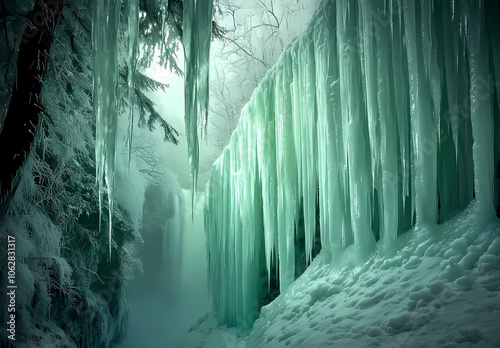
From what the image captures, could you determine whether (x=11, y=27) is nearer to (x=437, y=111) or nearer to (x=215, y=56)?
(x=437, y=111)

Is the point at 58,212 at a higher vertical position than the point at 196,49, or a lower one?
lower

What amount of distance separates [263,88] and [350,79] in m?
1.97

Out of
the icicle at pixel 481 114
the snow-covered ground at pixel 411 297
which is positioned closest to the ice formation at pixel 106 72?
the snow-covered ground at pixel 411 297

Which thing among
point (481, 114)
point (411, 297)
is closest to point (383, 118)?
point (481, 114)

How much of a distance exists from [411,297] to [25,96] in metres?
3.63

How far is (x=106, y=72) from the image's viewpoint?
9.42 ft

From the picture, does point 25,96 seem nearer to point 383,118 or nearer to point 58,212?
point 58,212

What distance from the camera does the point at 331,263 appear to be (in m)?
3.41

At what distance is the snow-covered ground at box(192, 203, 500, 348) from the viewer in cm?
166

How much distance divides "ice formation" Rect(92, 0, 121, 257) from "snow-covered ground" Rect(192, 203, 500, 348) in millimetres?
2097

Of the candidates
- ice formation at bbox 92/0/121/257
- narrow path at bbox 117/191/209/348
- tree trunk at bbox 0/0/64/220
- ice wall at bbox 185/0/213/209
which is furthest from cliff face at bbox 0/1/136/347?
narrow path at bbox 117/191/209/348

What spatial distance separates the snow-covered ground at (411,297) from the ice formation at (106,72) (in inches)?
82.6

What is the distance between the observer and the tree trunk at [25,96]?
2.81m

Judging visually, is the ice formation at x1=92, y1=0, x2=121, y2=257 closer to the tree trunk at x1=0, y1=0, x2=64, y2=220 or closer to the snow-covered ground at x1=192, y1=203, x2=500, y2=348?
the tree trunk at x1=0, y1=0, x2=64, y2=220
